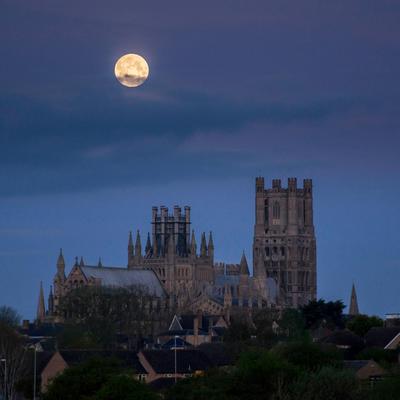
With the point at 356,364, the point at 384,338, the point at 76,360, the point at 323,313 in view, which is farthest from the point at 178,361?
the point at 323,313

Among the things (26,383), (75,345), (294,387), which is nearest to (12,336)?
(75,345)

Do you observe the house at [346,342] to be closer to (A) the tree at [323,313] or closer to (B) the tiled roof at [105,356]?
(B) the tiled roof at [105,356]

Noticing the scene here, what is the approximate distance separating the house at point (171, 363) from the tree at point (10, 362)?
7.11 meters

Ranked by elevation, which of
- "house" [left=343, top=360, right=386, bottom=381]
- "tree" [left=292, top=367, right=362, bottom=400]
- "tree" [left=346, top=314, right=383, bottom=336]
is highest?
"tree" [left=346, top=314, right=383, bottom=336]

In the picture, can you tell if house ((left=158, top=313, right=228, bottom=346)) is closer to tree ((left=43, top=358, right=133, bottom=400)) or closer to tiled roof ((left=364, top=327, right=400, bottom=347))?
tiled roof ((left=364, top=327, right=400, bottom=347))

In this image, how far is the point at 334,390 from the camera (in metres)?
73.3

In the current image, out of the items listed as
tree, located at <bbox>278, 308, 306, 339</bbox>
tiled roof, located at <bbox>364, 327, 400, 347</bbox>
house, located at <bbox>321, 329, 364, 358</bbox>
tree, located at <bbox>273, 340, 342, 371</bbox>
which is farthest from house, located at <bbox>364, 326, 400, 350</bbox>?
tree, located at <bbox>273, 340, 342, 371</bbox>

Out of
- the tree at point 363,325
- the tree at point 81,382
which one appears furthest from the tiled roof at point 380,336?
the tree at point 81,382

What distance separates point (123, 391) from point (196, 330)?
81297 mm

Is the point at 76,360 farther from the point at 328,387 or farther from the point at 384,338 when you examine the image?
the point at 328,387

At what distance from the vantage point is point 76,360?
108 m

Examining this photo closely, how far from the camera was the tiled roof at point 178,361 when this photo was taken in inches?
4254

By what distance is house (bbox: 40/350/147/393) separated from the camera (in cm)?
10488

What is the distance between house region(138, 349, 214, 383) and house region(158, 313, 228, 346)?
97.8ft
